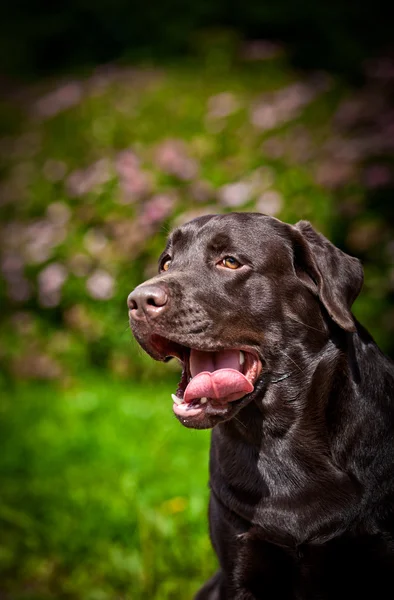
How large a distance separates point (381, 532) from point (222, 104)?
21.3ft

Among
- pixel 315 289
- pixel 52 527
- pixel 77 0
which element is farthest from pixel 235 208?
pixel 77 0

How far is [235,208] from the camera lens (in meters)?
7.11

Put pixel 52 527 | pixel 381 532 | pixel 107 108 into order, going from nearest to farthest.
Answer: pixel 381 532 < pixel 52 527 < pixel 107 108

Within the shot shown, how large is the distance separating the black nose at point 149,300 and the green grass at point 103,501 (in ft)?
5.67

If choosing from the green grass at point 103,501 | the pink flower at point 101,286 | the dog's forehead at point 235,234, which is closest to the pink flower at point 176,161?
the pink flower at point 101,286

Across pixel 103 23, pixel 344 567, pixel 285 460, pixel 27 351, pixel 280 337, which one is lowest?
pixel 27 351

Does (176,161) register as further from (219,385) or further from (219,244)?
(219,385)

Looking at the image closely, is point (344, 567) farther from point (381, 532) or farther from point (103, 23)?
point (103, 23)

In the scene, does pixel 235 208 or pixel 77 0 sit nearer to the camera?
pixel 235 208

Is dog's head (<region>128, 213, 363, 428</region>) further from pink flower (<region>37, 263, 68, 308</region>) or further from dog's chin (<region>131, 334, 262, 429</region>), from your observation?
pink flower (<region>37, 263, 68, 308</region>)

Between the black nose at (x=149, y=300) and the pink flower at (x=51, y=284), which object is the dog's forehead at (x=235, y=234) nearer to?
the black nose at (x=149, y=300)

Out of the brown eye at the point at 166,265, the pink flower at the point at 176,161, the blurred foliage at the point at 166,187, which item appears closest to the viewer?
the brown eye at the point at 166,265

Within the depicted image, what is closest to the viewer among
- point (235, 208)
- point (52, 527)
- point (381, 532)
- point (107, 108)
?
point (381, 532)

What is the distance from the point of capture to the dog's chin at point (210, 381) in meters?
2.69
